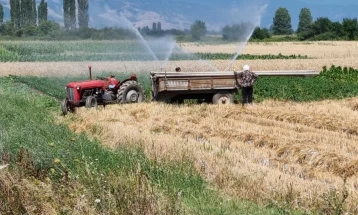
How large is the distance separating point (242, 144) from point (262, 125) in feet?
8.45

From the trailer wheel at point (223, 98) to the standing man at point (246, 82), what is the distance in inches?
19.8

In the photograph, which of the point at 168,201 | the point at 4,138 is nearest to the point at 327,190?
the point at 168,201

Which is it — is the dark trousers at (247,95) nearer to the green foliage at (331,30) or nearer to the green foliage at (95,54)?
the green foliage at (95,54)

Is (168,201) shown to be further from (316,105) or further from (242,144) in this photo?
(316,105)

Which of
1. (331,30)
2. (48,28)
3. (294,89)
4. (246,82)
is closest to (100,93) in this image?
(246,82)

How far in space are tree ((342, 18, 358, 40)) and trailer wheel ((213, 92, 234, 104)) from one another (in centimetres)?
7376

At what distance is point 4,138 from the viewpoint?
9.51m

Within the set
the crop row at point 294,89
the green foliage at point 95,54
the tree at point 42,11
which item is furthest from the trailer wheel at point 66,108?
the tree at point 42,11

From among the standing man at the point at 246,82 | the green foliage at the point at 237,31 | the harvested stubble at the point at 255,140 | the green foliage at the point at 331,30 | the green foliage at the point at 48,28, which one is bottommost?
the harvested stubble at the point at 255,140

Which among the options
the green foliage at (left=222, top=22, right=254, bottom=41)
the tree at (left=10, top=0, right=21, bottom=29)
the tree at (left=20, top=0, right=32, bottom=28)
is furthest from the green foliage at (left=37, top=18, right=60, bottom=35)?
the green foliage at (left=222, top=22, right=254, bottom=41)

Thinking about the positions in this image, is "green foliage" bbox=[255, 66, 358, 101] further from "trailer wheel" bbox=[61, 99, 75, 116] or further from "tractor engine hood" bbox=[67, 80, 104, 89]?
"trailer wheel" bbox=[61, 99, 75, 116]

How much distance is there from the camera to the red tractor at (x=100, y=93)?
17594 millimetres

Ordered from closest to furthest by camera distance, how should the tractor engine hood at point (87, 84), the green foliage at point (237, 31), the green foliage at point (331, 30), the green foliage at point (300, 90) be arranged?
the tractor engine hood at point (87, 84), the green foliage at point (237, 31), the green foliage at point (300, 90), the green foliage at point (331, 30)

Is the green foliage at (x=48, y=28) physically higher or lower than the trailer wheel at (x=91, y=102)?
higher
